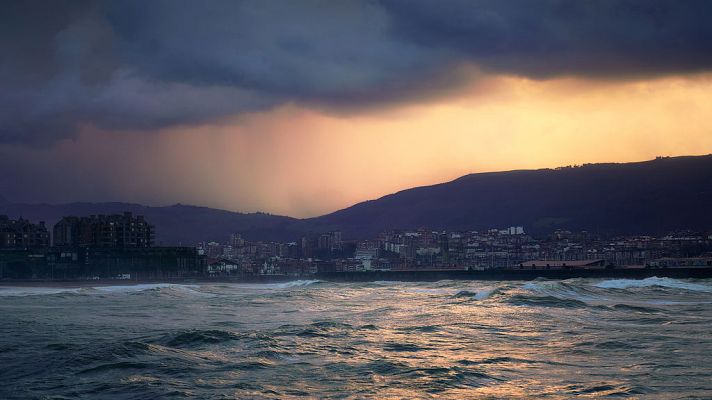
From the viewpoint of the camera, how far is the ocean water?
13.9 meters

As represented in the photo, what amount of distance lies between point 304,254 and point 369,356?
161099mm

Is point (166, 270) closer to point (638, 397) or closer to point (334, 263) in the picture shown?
point (334, 263)

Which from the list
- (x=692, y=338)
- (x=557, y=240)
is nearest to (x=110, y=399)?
(x=692, y=338)

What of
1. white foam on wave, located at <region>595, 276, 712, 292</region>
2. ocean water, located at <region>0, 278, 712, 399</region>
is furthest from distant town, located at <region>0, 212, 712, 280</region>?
ocean water, located at <region>0, 278, 712, 399</region>

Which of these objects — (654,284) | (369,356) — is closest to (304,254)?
(654,284)

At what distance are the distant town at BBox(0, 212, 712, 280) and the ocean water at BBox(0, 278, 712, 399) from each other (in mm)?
87297

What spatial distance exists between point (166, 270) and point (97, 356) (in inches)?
4641

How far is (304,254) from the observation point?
178250mm

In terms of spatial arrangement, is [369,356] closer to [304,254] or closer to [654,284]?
[654,284]

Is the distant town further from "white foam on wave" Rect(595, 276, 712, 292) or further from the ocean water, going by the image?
the ocean water

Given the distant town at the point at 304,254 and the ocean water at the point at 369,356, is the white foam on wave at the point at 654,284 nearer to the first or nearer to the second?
the ocean water at the point at 369,356

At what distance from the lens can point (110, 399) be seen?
510 inches

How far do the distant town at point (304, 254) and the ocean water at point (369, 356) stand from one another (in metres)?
87.3

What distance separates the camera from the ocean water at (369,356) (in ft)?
45.5
